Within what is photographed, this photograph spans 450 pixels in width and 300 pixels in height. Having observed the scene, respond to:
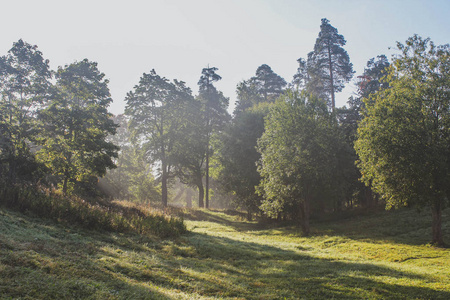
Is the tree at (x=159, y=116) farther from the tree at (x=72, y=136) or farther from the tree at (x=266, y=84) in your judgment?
the tree at (x=266, y=84)

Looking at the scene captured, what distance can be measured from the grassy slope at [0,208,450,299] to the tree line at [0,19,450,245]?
5.66m

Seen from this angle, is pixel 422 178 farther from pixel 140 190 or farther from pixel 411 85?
pixel 140 190

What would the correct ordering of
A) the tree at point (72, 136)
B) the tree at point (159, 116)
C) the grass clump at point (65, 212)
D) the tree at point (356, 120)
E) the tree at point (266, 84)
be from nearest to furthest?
the grass clump at point (65, 212) < the tree at point (72, 136) < the tree at point (356, 120) < the tree at point (159, 116) < the tree at point (266, 84)

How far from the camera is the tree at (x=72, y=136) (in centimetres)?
2328

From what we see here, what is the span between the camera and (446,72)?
17.2m

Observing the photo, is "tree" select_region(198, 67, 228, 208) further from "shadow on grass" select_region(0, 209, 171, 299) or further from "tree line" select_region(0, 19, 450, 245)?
"shadow on grass" select_region(0, 209, 171, 299)

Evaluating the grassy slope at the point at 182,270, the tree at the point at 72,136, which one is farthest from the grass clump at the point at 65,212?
the tree at the point at 72,136

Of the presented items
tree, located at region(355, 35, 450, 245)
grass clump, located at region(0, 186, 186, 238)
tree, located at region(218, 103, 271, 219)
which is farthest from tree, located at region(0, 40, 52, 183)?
tree, located at region(355, 35, 450, 245)

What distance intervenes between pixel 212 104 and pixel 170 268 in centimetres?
3971

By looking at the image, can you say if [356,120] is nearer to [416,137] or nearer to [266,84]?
[416,137]

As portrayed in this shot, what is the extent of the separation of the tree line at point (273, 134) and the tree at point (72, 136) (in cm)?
10

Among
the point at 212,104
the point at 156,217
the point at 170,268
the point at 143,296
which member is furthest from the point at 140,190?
the point at 143,296

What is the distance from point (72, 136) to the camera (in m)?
24.4

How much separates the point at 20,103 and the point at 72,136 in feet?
19.9
